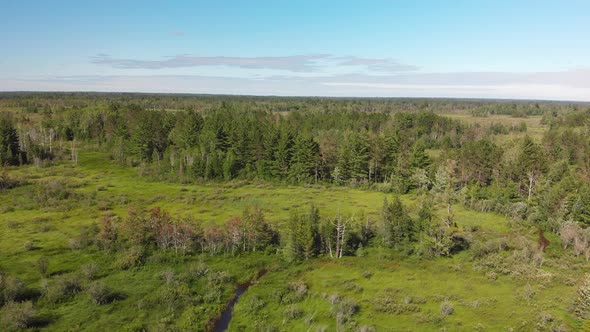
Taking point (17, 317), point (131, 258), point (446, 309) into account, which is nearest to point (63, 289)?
point (17, 317)

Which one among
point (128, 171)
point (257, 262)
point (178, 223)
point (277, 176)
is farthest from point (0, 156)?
point (257, 262)

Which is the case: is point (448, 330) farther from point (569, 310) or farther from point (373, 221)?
point (373, 221)

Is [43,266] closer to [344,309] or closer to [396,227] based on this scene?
[344,309]

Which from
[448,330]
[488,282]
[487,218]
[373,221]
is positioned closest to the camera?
[448,330]

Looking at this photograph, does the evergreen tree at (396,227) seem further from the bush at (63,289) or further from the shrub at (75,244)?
the shrub at (75,244)

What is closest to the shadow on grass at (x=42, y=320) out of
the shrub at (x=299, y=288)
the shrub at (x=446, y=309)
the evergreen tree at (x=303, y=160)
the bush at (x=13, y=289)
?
the bush at (x=13, y=289)

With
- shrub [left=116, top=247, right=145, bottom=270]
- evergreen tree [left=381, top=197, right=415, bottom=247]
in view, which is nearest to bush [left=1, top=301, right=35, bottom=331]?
shrub [left=116, top=247, right=145, bottom=270]
